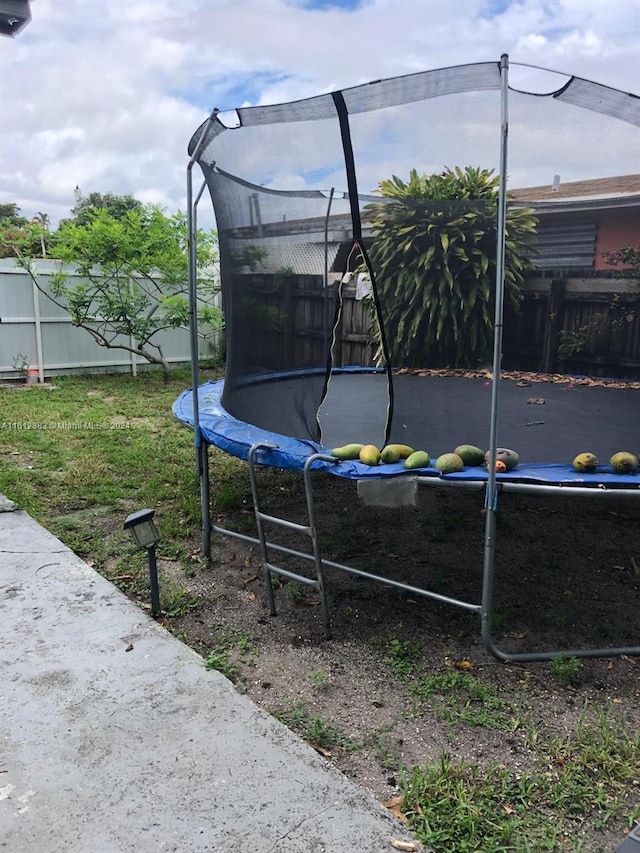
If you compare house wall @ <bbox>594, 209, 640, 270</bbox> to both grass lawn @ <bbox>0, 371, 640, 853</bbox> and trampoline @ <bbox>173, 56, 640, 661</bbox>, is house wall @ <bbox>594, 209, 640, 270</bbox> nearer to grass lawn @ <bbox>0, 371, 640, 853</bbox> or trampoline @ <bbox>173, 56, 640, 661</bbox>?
trampoline @ <bbox>173, 56, 640, 661</bbox>

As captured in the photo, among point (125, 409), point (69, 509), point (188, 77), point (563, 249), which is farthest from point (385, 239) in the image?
point (188, 77)

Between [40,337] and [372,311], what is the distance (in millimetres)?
6058

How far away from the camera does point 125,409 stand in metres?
6.27

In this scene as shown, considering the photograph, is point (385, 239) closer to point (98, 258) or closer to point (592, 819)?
point (592, 819)

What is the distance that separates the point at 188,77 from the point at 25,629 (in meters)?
5.76

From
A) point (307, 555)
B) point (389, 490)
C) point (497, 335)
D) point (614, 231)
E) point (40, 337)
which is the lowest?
point (307, 555)

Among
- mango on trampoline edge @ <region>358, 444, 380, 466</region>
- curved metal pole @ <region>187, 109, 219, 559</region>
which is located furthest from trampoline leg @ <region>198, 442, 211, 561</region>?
mango on trampoline edge @ <region>358, 444, 380, 466</region>

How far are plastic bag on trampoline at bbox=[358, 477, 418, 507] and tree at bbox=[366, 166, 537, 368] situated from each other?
0.82 meters

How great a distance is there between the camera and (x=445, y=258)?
102 inches

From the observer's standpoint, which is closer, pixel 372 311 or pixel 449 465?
pixel 449 465

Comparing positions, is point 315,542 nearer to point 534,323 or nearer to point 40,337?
point 534,323

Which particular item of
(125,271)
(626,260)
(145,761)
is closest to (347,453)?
(145,761)

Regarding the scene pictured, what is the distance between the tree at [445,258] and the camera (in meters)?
2.45

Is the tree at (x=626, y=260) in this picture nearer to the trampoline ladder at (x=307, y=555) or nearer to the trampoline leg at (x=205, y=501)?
the trampoline ladder at (x=307, y=555)
